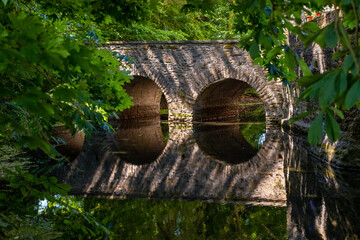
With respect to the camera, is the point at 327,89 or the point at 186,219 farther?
the point at 186,219

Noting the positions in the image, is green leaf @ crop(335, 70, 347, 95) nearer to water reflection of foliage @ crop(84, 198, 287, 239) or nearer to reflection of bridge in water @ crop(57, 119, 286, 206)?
water reflection of foliage @ crop(84, 198, 287, 239)

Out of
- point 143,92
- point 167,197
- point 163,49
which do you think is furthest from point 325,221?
point 143,92

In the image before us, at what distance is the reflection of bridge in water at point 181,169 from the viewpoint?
Answer: 5.62 metres

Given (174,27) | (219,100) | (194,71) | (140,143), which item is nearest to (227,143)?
(140,143)

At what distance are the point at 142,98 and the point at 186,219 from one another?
1500 centimetres

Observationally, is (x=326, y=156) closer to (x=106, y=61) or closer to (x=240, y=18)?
(x=106, y=61)

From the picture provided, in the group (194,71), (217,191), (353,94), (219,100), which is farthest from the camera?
(219,100)

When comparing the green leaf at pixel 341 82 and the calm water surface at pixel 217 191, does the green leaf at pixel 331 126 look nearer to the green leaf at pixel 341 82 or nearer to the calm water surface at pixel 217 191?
the green leaf at pixel 341 82

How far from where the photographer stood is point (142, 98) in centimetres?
1911

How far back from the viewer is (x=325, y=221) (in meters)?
4.06

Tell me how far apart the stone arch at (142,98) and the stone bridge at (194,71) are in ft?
3.60

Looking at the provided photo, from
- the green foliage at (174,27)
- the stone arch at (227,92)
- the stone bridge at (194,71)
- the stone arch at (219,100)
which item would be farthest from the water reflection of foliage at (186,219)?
the green foliage at (174,27)

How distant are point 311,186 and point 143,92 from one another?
13.6m

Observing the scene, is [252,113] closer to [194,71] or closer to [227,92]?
[227,92]
